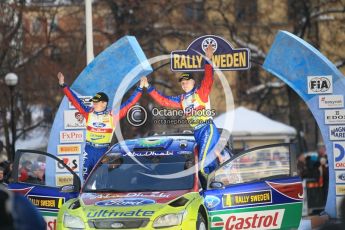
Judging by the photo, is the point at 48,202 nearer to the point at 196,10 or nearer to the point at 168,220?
the point at 168,220

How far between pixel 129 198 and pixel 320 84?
17.6 feet

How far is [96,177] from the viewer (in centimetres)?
1162

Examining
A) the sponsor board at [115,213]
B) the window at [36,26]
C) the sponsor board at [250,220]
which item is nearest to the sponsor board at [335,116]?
the sponsor board at [250,220]

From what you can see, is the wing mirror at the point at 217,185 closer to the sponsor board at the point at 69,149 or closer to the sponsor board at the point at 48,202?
the sponsor board at the point at 48,202

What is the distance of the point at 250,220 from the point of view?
38.7 ft

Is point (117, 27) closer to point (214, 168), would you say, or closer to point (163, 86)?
point (163, 86)

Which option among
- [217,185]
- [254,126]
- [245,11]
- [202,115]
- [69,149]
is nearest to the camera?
[217,185]

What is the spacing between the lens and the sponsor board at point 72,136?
50.8ft

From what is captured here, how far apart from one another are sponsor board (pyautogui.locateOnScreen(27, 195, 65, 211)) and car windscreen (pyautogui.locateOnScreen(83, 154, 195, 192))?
96 centimetres

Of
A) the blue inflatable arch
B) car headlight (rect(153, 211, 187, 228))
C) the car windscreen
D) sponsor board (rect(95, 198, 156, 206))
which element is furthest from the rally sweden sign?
car headlight (rect(153, 211, 187, 228))

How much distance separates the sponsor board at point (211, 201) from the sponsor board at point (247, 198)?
0.49ft

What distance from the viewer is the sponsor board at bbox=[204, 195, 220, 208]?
11.2 metres

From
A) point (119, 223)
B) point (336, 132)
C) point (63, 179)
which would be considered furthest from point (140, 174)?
point (336, 132)

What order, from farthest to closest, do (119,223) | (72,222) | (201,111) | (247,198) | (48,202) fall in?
(201,111) → (48,202) → (247,198) → (72,222) → (119,223)
